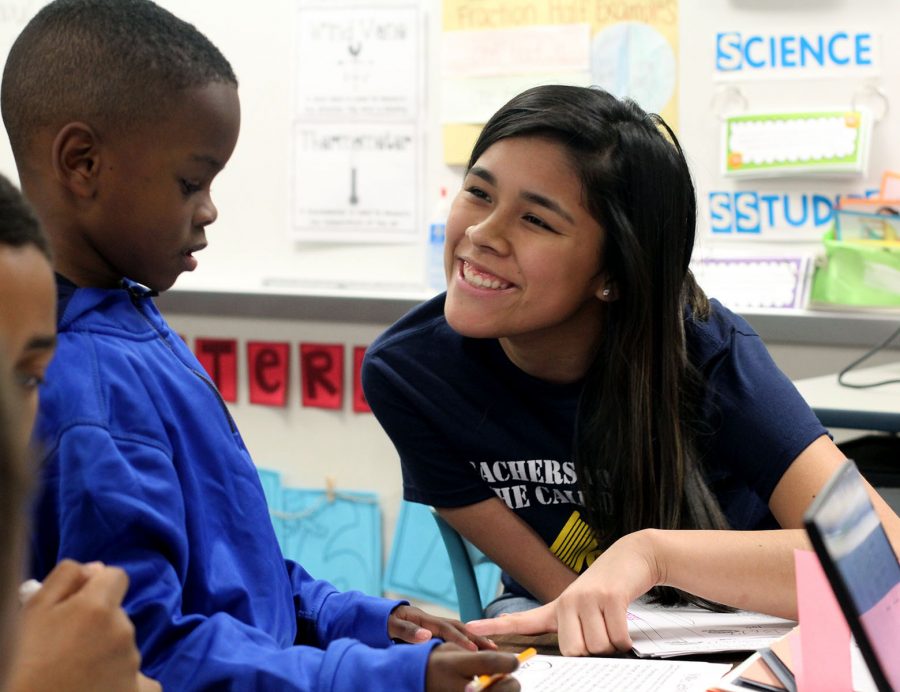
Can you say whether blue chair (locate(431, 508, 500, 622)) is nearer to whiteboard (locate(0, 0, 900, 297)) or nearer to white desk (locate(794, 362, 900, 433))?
white desk (locate(794, 362, 900, 433))

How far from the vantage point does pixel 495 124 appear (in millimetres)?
1480

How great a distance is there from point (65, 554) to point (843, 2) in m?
2.02

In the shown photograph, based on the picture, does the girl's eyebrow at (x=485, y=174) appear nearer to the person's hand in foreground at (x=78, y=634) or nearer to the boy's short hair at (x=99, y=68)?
the boy's short hair at (x=99, y=68)

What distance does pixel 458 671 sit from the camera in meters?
0.84

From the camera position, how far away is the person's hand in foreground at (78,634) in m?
0.68

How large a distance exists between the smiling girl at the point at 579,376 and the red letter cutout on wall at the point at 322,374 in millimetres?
1180

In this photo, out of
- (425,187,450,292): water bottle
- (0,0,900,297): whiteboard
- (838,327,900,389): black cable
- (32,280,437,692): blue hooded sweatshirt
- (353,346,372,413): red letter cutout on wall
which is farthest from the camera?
(353,346,372,413): red letter cutout on wall

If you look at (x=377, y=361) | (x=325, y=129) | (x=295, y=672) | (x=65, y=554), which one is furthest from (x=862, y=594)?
(x=325, y=129)

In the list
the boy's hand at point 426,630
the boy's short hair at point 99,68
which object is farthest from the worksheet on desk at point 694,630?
the boy's short hair at point 99,68

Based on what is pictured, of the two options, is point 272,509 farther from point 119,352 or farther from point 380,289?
point 119,352

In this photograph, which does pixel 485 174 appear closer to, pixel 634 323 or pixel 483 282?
pixel 483 282

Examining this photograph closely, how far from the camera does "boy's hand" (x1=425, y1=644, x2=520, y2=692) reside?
0.83 meters

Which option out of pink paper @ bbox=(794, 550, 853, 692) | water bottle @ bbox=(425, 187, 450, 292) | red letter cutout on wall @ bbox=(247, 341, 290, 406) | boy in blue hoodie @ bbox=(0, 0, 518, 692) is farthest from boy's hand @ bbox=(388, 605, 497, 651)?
red letter cutout on wall @ bbox=(247, 341, 290, 406)

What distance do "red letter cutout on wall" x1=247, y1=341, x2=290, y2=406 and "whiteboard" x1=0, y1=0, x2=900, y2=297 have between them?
0.15 meters
